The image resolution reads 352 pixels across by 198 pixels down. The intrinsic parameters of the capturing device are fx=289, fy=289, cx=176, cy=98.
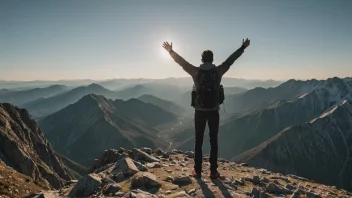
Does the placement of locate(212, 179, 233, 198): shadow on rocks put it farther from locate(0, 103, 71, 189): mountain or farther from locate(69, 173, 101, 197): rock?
locate(0, 103, 71, 189): mountain

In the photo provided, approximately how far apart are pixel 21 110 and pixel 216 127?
194053mm

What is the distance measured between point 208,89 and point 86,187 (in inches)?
263

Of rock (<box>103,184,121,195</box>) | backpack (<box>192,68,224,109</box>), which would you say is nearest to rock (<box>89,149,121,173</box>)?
rock (<box>103,184,121,195</box>)

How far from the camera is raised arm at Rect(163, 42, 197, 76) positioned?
531 inches

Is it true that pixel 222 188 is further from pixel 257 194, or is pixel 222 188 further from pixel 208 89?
pixel 208 89

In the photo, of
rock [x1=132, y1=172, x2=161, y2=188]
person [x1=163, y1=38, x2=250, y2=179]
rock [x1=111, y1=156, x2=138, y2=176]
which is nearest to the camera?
rock [x1=132, y1=172, x2=161, y2=188]

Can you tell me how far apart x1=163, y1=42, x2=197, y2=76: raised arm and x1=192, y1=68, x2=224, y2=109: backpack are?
0.48m

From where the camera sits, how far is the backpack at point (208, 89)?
1295 cm

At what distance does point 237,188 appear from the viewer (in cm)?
1304

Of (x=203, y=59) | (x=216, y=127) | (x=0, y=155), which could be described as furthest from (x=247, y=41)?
(x=0, y=155)

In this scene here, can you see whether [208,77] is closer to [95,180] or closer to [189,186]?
[189,186]

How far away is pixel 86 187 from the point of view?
12008 millimetres

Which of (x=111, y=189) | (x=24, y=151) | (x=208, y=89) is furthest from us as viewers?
(x=24, y=151)

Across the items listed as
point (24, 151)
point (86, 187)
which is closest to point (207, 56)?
point (86, 187)
